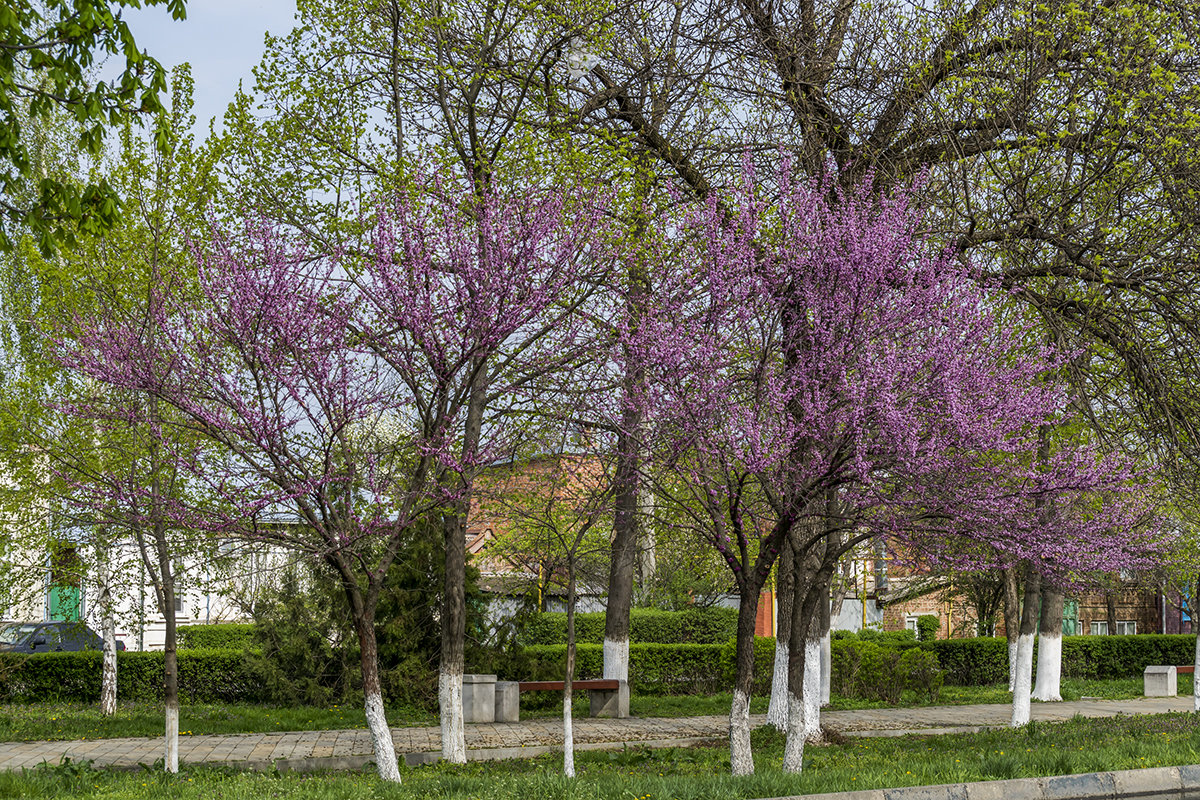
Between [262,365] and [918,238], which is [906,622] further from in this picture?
[262,365]

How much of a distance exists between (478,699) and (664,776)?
7567mm

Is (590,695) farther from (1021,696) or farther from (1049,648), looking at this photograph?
(1049,648)

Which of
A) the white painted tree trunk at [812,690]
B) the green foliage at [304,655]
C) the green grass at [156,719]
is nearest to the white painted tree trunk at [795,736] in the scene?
the white painted tree trunk at [812,690]

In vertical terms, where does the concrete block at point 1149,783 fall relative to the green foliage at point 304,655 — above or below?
above

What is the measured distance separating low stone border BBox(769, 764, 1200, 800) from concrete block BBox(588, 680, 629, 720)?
9.97m

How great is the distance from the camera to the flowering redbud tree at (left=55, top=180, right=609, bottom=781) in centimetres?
947

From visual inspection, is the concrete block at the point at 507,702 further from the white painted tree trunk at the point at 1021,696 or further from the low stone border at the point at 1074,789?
the low stone border at the point at 1074,789

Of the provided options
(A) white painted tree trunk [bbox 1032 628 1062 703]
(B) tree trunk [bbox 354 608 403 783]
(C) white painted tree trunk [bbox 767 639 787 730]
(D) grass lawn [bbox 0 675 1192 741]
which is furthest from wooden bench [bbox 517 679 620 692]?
(A) white painted tree trunk [bbox 1032 628 1062 703]

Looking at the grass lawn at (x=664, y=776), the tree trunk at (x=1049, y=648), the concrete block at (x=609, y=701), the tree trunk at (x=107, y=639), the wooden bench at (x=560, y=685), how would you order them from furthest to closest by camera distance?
the tree trunk at (x=1049, y=648) → the concrete block at (x=609, y=701) → the wooden bench at (x=560, y=685) → the tree trunk at (x=107, y=639) → the grass lawn at (x=664, y=776)

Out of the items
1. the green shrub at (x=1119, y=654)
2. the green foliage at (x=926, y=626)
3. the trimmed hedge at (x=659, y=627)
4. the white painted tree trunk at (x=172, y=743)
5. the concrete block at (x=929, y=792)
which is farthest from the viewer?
the green foliage at (x=926, y=626)

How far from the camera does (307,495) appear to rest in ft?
32.3

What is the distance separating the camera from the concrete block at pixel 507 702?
1691cm

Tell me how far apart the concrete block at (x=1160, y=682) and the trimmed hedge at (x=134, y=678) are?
A: 62.9ft

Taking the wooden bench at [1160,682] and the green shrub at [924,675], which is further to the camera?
the wooden bench at [1160,682]
